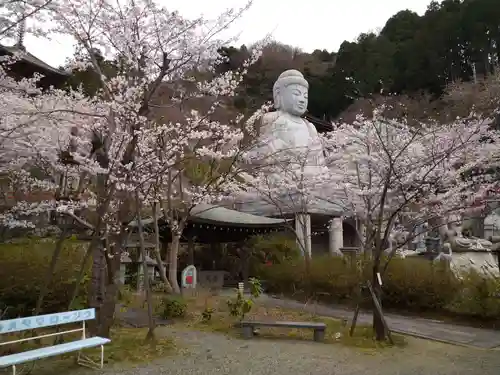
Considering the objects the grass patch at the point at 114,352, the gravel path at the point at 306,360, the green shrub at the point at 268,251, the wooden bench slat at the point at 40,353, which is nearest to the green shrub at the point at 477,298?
the gravel path at the point at 306,360

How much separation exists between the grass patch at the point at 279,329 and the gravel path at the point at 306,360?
371 mm

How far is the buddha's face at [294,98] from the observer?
22.6 m

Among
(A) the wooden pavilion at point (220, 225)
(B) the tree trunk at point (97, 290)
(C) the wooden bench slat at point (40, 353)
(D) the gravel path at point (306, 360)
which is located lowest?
(D) the gravel path at point (306, 360)

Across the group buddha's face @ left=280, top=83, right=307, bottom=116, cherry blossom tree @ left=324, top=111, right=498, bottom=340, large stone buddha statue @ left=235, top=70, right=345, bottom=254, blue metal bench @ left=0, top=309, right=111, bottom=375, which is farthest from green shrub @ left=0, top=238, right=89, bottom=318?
buddha's face @ left=280, top=83, right=307, bottom=116

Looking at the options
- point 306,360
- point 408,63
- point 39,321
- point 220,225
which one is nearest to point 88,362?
point 39,321

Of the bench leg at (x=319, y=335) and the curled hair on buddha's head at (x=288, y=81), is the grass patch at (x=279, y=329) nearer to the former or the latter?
the bench leg at (x=319, y=335)

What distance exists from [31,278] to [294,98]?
17.3m

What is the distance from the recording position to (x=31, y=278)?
7.82 meters

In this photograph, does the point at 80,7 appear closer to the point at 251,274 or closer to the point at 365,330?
the point at 365,330

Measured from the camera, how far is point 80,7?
6480mm

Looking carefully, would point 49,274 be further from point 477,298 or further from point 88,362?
point 477,298

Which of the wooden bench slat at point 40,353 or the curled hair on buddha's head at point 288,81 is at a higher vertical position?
the curled hair on buddha's head at point 288,81

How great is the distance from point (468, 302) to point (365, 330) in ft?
10.6

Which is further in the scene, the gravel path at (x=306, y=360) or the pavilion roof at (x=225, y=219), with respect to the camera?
the pavilion roof at (x=225, y=219)
